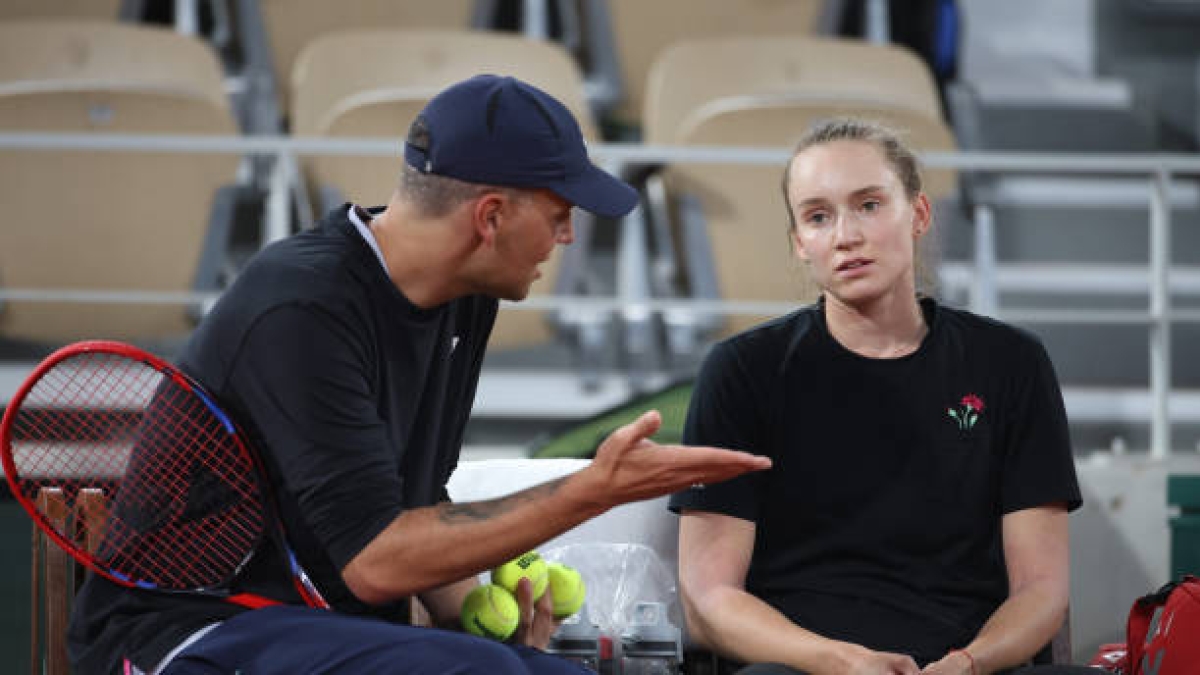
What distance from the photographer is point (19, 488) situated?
62.6 inches

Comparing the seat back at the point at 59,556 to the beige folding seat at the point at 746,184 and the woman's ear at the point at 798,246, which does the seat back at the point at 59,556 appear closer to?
the woman's ear at the point at 798,246

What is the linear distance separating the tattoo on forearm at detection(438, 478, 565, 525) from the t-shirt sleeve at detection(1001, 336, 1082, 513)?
0.74 meters

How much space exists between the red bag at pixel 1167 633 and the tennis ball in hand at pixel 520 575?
0.78 m

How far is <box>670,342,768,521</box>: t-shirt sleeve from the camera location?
6.44ft

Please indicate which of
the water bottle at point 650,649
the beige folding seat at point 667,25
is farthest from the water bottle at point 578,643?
the beige folding seat at point 667,25

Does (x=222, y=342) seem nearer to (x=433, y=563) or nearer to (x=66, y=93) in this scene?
(x=433, y=563)

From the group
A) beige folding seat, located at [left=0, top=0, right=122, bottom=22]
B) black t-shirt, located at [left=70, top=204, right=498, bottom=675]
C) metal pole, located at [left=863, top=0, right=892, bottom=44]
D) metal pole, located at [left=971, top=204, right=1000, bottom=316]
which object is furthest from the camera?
metal pole, located at [left=863, top=0, right=892, bottom=44]

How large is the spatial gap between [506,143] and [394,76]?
266 cm

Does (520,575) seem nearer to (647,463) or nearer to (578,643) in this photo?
(578,643)

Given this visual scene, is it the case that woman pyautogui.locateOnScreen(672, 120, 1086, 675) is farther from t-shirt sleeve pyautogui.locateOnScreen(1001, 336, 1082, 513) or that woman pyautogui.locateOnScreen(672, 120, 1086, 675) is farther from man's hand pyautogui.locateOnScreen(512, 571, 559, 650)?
man's hand pyautogui.locateOnScreen(512, 571, 559, 650)

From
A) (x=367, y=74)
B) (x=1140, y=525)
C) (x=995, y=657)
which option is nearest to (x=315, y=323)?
(x=995, y=657)

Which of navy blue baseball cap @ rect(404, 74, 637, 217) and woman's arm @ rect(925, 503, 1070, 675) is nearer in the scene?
navy blue baseball cap @ rect(404, 74, 637, 217)

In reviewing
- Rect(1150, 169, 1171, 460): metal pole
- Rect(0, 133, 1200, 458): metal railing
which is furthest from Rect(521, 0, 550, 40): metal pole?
Rect(1150, 169, 1171, 460): metal pole

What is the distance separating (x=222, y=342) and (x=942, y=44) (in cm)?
363
